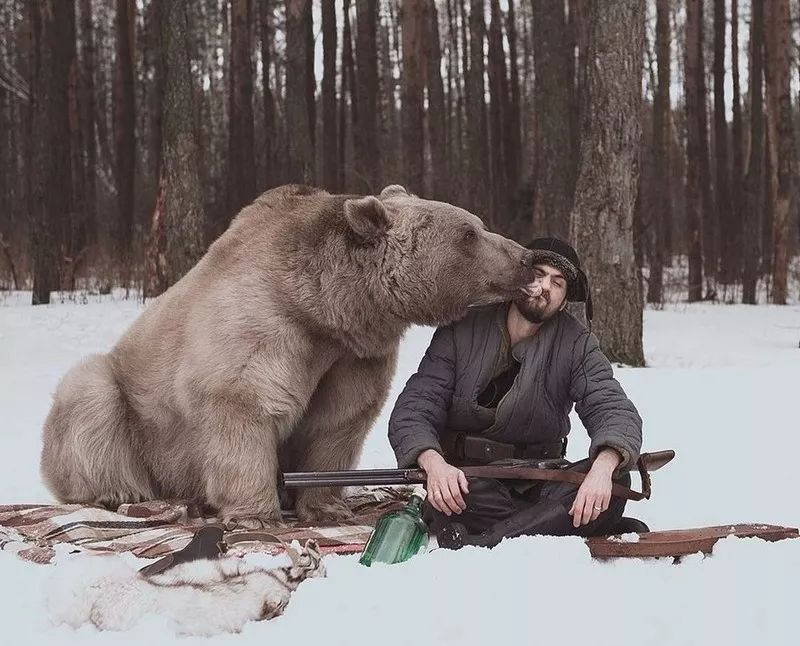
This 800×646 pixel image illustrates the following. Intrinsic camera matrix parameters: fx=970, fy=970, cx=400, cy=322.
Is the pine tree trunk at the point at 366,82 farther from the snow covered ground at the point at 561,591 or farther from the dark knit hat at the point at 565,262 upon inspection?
the dark knit hat at the point at 565,262

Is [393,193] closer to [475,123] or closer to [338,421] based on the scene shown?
[338,421]

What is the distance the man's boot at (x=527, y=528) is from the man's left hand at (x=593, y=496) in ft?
0.39

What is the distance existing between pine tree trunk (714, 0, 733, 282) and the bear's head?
1684 cm

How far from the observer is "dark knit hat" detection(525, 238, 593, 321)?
12.0 feet

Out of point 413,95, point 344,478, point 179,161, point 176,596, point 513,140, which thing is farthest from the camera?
point 513,140

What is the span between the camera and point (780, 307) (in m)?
16.4

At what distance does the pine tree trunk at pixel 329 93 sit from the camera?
60.8 feet

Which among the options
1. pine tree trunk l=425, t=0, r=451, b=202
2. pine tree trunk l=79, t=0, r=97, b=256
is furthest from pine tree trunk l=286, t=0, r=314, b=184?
pine tree trunk l=79, t=0, r=97, b=256

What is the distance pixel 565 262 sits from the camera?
3666mm

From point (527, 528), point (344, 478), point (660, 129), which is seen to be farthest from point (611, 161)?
point (660, 129)

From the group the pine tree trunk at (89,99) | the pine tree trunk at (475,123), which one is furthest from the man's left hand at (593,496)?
the pine tree trunk at (89,99)

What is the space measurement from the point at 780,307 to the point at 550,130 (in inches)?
266

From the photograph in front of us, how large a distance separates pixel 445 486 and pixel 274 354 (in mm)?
877

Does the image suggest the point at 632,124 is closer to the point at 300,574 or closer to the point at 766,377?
the point at 766,377
